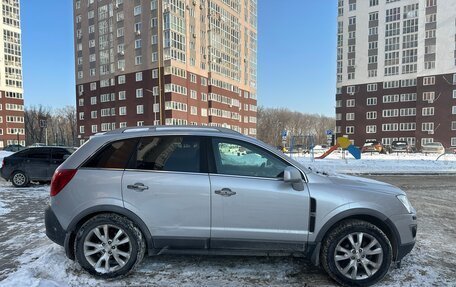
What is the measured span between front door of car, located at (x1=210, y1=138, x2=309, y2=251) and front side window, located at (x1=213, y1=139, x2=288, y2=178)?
0.07 m

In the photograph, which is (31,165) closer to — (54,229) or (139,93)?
(54,229)

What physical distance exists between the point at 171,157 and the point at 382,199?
265 cm

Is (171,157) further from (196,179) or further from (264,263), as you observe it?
(264,263)

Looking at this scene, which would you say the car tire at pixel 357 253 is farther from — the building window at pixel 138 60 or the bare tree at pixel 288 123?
the bare tree at pixel 288 123

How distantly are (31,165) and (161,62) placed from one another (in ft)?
145

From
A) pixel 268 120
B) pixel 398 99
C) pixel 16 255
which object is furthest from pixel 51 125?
pixel 16 255

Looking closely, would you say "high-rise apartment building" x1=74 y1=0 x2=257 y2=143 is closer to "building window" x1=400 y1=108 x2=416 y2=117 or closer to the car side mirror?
"building window" x1=400 y1=108 x2=416 y2=117

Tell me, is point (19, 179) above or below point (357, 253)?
below

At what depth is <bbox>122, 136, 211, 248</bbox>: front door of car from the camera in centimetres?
391

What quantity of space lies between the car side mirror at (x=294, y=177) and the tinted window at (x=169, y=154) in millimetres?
1066

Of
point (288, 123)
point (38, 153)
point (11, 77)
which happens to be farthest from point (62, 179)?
point (288, 123)

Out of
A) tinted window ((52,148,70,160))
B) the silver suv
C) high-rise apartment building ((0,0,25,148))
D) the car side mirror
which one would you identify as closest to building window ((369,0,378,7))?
tinted window ((52,148,70,160))

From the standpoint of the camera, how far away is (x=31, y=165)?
39.5 feet

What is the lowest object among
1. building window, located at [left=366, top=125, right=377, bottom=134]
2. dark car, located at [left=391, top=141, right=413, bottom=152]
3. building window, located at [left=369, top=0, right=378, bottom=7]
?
dark car, located at [left=391, top=141, right=413, bottom=152]
